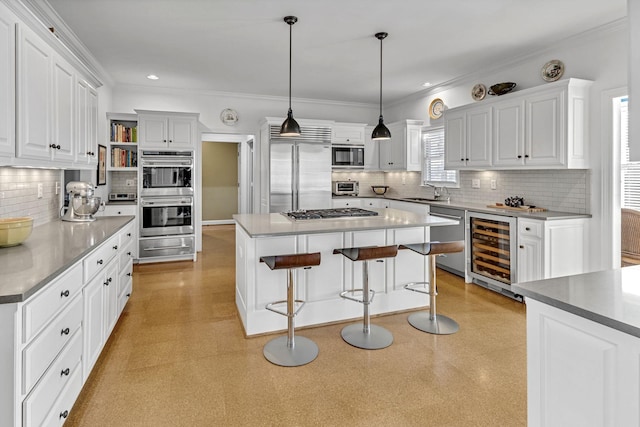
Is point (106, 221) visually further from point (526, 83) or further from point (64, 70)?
point (526, 83)

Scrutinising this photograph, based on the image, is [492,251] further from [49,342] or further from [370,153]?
[49,342]

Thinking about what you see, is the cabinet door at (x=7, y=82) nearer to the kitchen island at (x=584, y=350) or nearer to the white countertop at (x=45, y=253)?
the white countertop at (x=45, y=253)

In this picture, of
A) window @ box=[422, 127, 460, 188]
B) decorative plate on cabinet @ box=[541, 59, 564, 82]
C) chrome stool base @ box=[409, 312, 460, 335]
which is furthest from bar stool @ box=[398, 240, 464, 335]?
window @ box=[422, 127, 460, 188]

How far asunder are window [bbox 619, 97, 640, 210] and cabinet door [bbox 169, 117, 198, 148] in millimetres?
5304

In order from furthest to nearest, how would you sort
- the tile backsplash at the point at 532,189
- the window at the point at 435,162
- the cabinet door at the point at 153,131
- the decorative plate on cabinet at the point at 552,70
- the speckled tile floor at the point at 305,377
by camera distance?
the window at the point at 435,162, the cabinet door at the point at 153,131, the decorative plate on cabinet at the point at 552,70, the tile backsplash at the point at 532,189, the speckled tile floor at the point at 305,377

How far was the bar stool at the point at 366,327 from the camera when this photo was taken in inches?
113

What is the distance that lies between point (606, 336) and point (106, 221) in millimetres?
3626

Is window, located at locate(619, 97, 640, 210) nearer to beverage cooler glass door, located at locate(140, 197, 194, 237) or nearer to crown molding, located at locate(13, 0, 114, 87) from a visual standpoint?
crown molding, located at locate(13, 0, 114, 87)

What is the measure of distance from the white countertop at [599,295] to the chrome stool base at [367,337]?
1.68 m

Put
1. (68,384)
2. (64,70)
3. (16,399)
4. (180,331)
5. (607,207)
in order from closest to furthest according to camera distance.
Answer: (16,399), (68,384), (64,70), (180,331), (607,207)

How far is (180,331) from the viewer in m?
3.17

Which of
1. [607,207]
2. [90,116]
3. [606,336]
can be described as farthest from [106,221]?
[607,207]

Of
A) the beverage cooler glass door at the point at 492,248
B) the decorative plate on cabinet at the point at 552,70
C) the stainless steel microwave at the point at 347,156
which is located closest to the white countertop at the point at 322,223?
the beverage cooler glass door at the point at 492,248

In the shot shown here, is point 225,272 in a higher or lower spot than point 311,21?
lower
